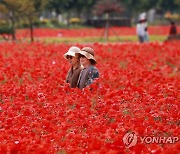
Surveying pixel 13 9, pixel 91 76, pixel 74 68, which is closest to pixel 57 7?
pixel 13 9

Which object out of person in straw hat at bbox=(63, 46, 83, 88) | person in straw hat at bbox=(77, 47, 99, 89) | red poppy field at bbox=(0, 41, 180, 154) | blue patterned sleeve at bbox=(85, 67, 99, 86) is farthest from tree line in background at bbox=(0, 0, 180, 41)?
blue patterned sleeve at bbox=(85, 67, 99, 86)

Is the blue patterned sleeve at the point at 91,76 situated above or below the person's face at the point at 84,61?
below

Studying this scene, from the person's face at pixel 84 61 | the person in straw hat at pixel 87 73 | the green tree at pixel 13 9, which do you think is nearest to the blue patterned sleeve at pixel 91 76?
the person in straw hat at pixel 87 73

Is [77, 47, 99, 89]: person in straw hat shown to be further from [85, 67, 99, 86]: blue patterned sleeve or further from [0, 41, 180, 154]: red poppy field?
[0, 41, 180, 154]: red poppy field

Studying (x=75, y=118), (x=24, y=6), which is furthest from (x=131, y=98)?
(x=24, y=6)

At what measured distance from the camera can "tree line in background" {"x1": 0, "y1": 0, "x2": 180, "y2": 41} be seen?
86.5 ft

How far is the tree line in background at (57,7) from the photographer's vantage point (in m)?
26.4

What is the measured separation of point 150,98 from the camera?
7707 mm

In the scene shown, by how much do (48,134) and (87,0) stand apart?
167ft

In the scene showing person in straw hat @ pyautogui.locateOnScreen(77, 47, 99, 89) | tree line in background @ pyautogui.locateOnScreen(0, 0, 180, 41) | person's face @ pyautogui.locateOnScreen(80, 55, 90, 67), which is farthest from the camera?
tree line in background @ pyautogui.locateOnScreen(0, 0, 180, 41)

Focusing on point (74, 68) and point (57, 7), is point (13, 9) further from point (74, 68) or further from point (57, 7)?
point (57, 7)

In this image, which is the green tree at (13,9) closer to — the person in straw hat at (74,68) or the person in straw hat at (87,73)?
the person in straw hat at (74,68)

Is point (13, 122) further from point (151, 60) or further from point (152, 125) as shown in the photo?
point (151, 60)

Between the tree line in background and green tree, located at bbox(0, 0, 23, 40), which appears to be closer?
green tree, located at bbox(0, 0, 23, 40)
